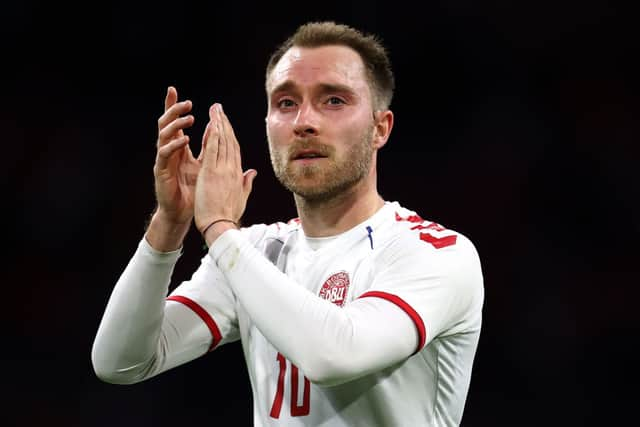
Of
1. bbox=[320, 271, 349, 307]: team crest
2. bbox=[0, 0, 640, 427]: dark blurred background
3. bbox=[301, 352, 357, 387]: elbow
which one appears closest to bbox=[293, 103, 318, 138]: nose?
bbox=[320, 271, 349, 307]: team crest

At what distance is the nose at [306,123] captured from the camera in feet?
6.48

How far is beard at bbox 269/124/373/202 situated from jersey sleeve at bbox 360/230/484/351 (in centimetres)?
25

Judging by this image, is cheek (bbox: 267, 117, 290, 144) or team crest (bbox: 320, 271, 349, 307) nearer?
team crest (bbox: 320, 271, 349, 307)

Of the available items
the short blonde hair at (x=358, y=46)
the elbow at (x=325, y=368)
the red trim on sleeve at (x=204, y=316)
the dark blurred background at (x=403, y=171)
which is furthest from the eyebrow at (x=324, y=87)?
the dark blurred background at (x=403, y=171)

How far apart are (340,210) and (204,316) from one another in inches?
19.2

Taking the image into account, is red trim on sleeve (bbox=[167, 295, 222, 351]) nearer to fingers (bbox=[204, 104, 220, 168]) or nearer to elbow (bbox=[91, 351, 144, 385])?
elbow (bbox=[91, 351, 144, 385])

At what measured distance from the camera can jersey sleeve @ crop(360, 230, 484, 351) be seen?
165 centimetres

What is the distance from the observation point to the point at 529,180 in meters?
4.71

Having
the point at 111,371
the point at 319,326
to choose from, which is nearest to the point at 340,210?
the point at 319,326

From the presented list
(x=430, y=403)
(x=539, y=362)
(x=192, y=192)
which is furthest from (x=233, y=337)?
(x=539, y=362)

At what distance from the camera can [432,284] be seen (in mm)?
1705

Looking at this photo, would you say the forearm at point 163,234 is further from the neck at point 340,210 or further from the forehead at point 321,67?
the forehead at point 321,67

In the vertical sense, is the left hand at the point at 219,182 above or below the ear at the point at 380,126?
below

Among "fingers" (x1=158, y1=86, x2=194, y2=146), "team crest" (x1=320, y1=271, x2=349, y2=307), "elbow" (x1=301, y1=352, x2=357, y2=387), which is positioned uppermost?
"fingers" (x1=158, y1=86, x2=194, y2=146)
